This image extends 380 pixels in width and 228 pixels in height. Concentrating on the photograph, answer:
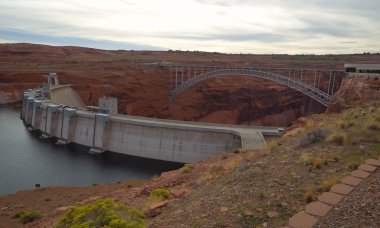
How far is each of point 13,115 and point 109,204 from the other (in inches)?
2298

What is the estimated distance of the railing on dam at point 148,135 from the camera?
37656 millimetres

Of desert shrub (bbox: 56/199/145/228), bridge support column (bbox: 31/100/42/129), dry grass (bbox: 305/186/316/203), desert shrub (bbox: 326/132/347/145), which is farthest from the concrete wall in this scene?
dry grass (bbox: 305/186/316/203)

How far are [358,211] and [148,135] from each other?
34.0m

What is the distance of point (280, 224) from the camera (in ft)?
25.3

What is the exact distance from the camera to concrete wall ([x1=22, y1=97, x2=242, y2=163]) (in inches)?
1492

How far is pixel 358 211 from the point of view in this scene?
7.33m

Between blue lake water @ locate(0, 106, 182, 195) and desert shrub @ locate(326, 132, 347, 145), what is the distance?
2420 cm

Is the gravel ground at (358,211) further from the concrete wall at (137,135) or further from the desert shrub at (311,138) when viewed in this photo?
the concrete wall at (137,135)

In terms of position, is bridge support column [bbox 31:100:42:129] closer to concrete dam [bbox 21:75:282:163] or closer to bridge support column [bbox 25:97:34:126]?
concrete dam [bbox 21:75:282:163]

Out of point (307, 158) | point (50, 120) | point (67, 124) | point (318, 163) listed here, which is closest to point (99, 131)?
point (67, 124)

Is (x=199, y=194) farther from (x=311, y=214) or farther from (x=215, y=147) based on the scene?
(x=215, y=147)

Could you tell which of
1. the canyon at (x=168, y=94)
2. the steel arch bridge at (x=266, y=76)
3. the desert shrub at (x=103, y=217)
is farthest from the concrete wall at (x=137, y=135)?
the desert shrub at (x=103, y=217)

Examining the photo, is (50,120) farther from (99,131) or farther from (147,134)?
(147,134)

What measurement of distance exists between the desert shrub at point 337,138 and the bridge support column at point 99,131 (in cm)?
3298
